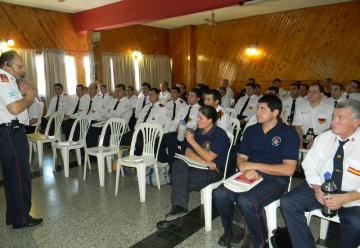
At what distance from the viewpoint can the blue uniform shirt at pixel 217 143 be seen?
8.50ft

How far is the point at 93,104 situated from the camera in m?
5.93

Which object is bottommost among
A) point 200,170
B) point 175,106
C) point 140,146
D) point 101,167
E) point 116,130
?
point 101,167

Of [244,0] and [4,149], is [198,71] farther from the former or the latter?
[4,149]

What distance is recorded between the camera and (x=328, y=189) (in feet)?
5.78

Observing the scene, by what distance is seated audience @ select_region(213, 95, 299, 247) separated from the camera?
204cm

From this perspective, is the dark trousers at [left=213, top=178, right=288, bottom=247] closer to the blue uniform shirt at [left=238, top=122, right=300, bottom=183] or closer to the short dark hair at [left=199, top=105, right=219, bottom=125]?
the blue uniform shirt at [left=238, top=122, right=300, bottom=183]

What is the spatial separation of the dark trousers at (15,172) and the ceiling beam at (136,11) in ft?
11.9

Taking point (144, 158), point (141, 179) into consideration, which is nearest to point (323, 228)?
point (141, 179)

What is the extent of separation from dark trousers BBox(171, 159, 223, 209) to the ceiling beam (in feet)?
10.2

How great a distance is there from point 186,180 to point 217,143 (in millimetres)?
420

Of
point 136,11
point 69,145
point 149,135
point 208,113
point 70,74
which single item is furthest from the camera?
point 70,74

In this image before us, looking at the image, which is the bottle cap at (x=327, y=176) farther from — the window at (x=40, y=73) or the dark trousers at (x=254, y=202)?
the window at (x=40, y=73)

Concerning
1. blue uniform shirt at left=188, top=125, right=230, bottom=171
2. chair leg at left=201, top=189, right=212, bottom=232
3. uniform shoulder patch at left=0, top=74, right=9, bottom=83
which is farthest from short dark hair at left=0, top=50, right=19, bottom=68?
chair leg at left=201, top=189, right=212, bottom=232

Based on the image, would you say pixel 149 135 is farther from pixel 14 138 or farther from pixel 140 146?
pixel 14 138
